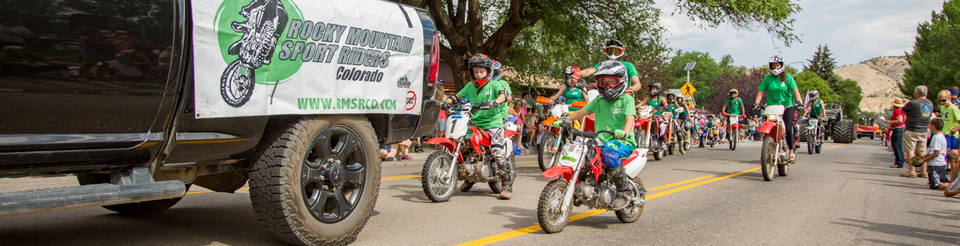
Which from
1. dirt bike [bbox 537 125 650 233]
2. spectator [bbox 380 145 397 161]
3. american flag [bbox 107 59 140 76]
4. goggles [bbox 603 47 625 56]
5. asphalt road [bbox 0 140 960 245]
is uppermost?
goggles [bbox 603 47 625 56]

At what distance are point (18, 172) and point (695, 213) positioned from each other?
5759 millimetres

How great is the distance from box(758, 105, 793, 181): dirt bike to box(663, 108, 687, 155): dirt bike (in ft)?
16.3

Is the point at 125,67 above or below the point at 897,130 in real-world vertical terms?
above

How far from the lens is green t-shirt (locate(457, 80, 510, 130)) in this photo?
754 centimetres

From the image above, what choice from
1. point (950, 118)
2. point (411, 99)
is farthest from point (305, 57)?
point (950, 118)

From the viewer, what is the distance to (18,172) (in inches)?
117

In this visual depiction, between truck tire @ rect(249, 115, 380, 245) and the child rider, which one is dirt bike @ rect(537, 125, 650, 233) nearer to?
the child rider

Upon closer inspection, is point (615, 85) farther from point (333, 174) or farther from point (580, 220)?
point (333, 174)

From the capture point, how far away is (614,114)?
5852 mm

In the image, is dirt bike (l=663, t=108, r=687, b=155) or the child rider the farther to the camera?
dirt bike (l=663, t=108, r=687, b=155)

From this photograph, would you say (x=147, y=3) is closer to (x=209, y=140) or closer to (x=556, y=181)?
(x=209, y=140)

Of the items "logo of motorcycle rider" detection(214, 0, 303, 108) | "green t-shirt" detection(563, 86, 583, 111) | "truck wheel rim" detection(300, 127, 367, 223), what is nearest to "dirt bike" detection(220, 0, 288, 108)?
"logo of motorcycle rider" detection(214, 0, 303, 108)

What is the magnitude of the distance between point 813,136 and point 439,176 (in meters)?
14.9

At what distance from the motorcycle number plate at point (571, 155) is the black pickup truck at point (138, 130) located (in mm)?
1710
